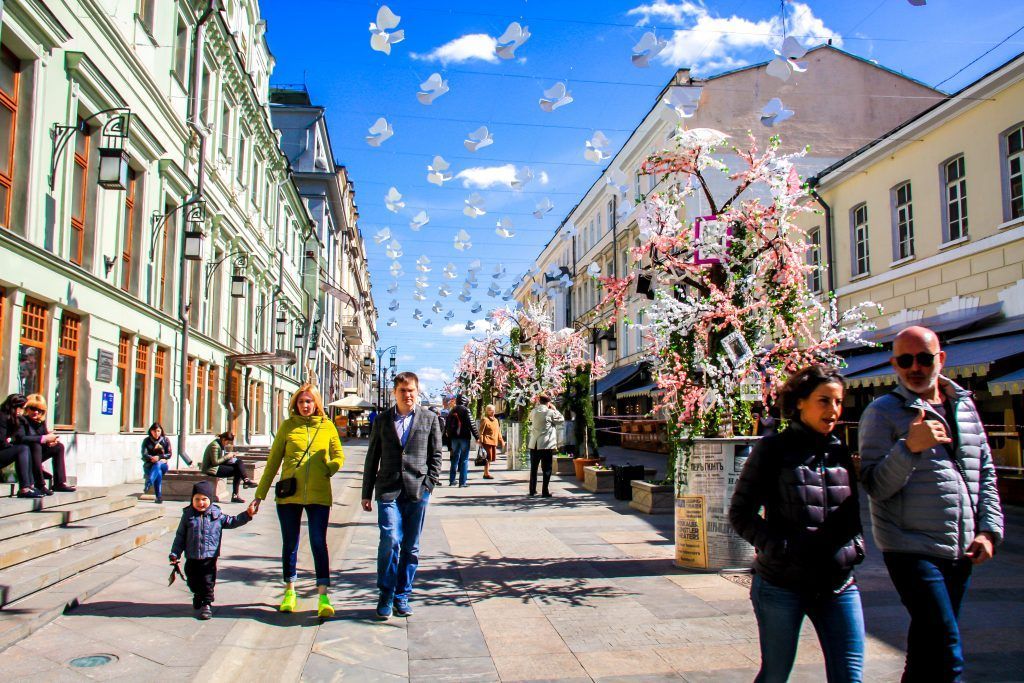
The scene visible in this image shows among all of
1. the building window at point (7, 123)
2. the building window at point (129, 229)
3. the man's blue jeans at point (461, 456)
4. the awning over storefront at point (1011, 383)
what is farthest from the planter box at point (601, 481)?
the building window at point (7, 123)

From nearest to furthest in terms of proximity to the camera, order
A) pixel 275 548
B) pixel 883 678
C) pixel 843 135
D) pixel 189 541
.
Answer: pixel 883 678 → pixel 189 541 → pixel 275 548 → pixel 843 135

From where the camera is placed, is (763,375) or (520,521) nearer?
(763,375)

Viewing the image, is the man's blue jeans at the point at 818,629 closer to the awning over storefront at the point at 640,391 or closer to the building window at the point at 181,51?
the building window at the point at 181,51

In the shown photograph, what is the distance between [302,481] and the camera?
20.2 feet

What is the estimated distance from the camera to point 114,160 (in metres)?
12.1

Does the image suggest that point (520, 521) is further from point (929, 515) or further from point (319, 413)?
point (929, 515)

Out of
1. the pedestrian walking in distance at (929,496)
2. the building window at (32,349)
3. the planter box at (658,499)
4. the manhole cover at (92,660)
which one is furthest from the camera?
the planter box at (658,499)

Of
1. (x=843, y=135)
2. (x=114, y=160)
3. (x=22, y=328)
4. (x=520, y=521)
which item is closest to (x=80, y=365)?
(x=22, y=328)

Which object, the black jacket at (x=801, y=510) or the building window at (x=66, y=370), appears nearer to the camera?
the black jacket at (x=801, y=510)

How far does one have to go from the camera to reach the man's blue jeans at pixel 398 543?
598 centimetres

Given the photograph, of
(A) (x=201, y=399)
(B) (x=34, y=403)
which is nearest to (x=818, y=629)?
(B) (x=34, y=403)

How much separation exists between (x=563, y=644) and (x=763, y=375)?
5149 millimetres

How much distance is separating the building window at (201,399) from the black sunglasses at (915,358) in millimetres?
21475

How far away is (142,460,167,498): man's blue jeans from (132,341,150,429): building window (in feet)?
12.1
